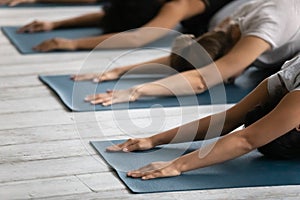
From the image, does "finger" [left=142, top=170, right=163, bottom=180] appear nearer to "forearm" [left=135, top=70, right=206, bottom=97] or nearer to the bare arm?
"forearm" [left=135, top=70, right=206, bottom=97]

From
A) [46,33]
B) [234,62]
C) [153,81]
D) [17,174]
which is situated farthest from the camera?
[46,33]

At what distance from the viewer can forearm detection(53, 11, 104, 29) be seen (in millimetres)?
5098

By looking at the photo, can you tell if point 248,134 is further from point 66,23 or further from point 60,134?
point 66,23

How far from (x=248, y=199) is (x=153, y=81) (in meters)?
1.42

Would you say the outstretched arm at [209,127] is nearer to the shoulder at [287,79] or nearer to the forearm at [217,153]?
the shoulder at [287,79]

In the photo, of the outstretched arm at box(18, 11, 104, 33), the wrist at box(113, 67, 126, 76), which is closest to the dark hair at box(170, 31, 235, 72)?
the wrist at box(113, 67, 126, 76)

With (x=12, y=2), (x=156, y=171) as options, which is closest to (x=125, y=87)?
(x=156, y=171)

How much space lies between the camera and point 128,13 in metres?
4.61

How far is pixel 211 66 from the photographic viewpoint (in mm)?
3646

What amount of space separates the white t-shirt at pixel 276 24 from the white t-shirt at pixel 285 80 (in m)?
0.64

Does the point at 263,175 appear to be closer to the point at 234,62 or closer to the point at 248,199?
the point at 248,199

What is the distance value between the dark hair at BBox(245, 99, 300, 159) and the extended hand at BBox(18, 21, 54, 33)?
7.94 ft

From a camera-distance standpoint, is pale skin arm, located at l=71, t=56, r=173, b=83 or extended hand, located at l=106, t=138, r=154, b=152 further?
pale skin arm, located at l=71, t=56, r=173, b=83

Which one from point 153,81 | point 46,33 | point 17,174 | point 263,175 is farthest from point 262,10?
point 46,33
